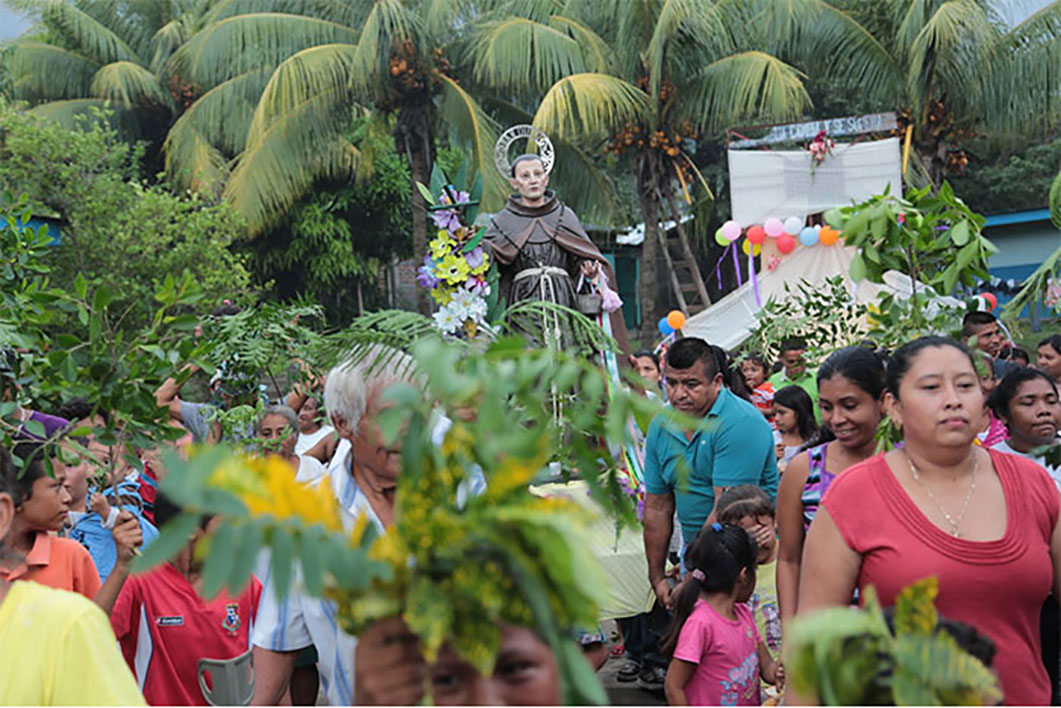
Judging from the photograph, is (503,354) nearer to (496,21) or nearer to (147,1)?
(496,21)

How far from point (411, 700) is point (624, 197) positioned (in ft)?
105

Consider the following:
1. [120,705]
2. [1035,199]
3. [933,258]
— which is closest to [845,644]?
[120,705]

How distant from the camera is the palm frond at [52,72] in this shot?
28062 mm

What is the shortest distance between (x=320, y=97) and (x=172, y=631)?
19.2 m

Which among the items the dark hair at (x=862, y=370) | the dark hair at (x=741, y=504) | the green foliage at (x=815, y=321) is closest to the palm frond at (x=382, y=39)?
the green foliage at (x=815, y=321)

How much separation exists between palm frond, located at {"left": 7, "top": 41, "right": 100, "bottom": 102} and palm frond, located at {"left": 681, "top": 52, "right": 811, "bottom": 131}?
46.9 ft

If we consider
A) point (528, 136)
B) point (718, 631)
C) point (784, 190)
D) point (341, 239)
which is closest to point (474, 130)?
point (784, 190)

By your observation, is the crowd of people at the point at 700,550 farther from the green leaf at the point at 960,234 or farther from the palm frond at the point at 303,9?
the palm frond at the point at 303,9

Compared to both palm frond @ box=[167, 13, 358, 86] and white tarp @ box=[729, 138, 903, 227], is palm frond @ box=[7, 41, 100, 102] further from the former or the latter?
white tarp @ box=[729, 138, 903, 227]

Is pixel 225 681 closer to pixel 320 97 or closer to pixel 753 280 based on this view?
pixel 753 280

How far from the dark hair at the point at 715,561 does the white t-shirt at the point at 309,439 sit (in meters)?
3.11

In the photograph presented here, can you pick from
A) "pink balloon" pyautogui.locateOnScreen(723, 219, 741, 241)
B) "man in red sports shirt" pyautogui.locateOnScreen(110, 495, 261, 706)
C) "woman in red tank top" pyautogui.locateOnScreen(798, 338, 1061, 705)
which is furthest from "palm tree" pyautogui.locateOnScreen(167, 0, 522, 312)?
"woman in red tank top" pyautogui.locateOnScreen(798, 338, 1061, 705)

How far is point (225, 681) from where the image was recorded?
3.88m

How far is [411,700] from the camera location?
176cm
